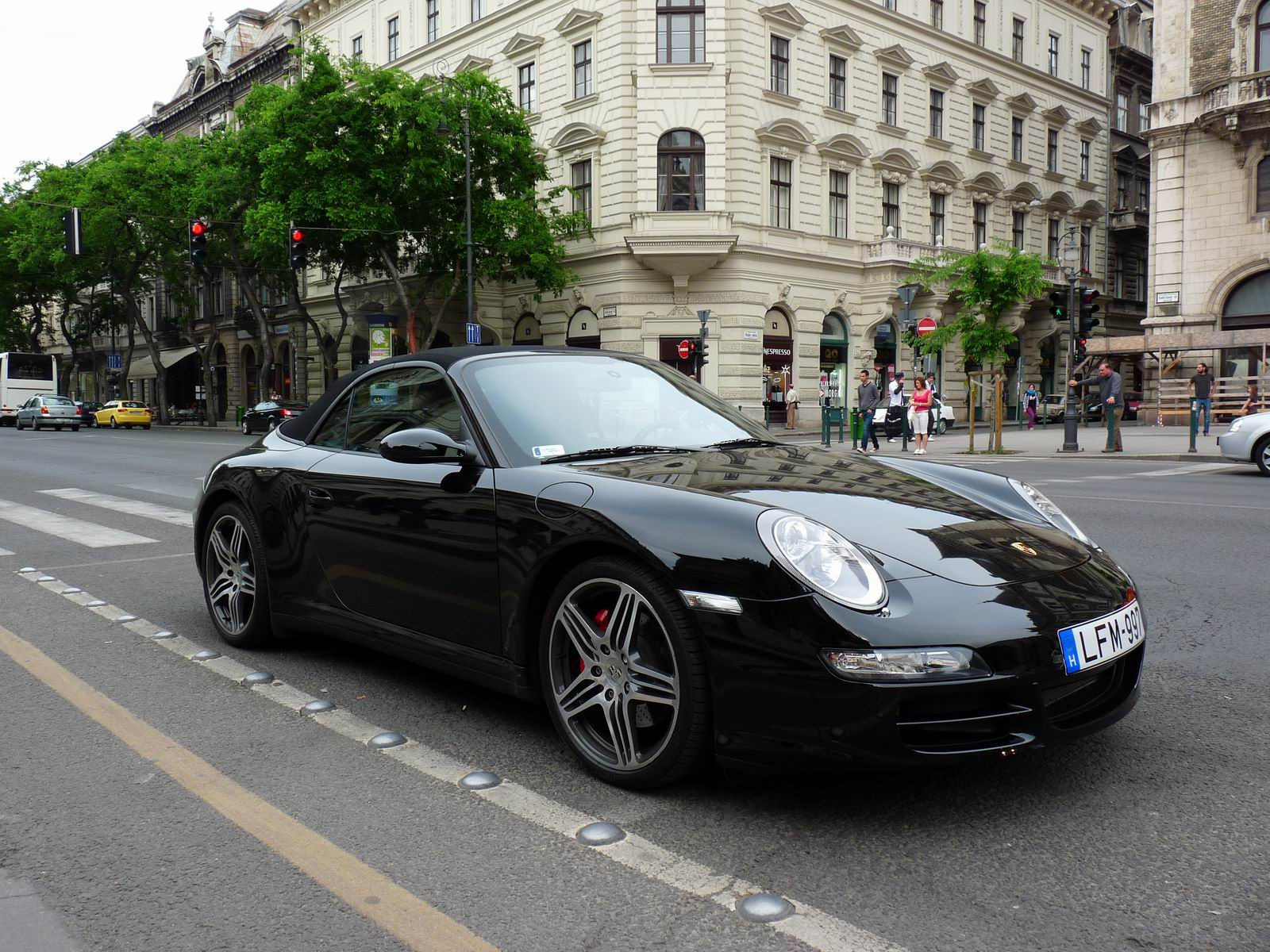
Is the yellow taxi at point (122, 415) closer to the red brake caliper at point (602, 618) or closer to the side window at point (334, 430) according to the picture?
the side window at point (334, 430)

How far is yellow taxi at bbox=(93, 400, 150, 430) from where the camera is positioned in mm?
46375

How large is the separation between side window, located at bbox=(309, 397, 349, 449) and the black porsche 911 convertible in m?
0.04

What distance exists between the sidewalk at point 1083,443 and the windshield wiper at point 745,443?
37.7 feet

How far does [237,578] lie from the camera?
5035mm

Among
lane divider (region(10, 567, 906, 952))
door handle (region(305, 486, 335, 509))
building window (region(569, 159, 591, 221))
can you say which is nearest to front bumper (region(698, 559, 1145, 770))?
lane divider (region(10, 567, 906, 952))

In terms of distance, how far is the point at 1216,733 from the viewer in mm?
3600

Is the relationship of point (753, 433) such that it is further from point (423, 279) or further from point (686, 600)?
point (423, 279)

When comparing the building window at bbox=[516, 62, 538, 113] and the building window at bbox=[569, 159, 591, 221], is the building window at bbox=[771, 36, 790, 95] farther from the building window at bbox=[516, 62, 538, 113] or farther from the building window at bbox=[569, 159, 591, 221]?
the building window at bbox=[516, 62, 538, 113]

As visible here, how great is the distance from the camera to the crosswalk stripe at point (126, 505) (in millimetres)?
10422

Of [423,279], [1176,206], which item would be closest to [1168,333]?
[1176,206]

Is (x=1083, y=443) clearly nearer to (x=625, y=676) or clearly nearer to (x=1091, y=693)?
(x=1091, y=693)

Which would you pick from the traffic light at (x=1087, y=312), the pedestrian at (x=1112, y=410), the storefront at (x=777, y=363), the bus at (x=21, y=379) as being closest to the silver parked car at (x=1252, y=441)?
the pedestrian at (x=1112, y=410)

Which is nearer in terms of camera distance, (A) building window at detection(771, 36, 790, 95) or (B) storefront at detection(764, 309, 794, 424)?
(A) building window at detection(771, 36, 790, 95)

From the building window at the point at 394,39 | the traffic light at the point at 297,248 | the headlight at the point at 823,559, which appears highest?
the building window at the point at 394,39
